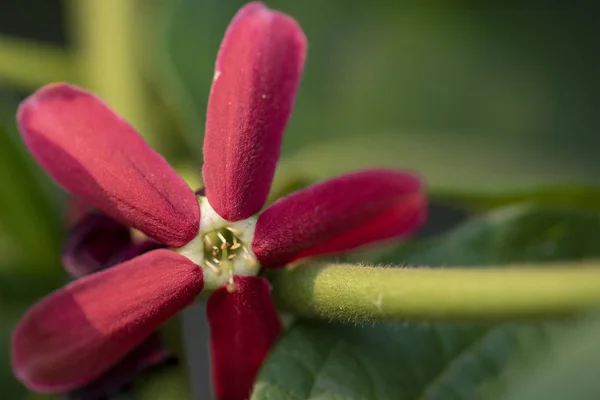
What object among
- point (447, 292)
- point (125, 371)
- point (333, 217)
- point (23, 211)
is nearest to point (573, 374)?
point (447, 292)

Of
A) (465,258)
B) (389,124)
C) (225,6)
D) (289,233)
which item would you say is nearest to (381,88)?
(389,124)

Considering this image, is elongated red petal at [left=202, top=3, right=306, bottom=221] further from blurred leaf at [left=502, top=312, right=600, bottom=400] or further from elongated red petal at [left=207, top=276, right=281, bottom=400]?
blurred leaf at [left=502, top=312, right=600, bottom=400]

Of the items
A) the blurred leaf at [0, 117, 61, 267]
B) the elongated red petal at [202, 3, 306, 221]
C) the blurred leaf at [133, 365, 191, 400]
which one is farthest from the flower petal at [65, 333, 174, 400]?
the blurred leaf at [0, 117, 61, 267]

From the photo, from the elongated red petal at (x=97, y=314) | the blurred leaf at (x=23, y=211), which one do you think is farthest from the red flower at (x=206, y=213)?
the blurred leaf at (x=23, y=211)

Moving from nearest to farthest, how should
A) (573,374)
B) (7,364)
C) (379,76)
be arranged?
(573,374) < (7,364) < (379,76)

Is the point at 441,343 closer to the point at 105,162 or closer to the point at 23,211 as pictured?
the point at 105,162

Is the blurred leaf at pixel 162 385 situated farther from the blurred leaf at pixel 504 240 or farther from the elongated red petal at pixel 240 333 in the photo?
Result: the blurred leaf at pixel 504 240
